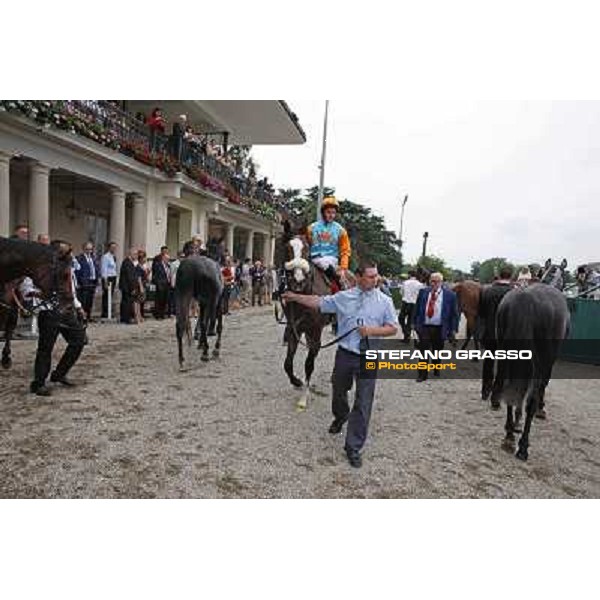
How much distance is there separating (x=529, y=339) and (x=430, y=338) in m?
2.16

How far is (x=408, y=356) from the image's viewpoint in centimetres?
478

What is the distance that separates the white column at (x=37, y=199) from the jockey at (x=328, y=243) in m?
7.77

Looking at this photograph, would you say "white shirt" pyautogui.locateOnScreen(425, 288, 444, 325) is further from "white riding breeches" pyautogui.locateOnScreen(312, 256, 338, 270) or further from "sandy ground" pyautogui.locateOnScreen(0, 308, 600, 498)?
"white riding breeches" pyautogui.locateOnScreen(312, 256, 338, 270)

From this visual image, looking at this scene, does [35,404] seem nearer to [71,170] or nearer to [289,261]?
[289,261]

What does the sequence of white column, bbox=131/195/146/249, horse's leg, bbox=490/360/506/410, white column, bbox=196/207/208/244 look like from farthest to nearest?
white column, bbox=196/207/208/244 < white column, bbox=131/195/146/249 < horse's leg, bbox=490/360/506/410

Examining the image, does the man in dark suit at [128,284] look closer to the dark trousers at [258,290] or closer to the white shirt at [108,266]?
the white shirt at [108,266]

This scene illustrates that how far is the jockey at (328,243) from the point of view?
5980 millimetres

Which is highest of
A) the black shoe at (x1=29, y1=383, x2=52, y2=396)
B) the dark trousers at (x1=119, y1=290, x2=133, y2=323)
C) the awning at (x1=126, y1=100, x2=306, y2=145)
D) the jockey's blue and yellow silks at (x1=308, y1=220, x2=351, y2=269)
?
the awning at (x1=126, y1=100, x2=306, y2=145)

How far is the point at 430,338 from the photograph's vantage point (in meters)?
6.97

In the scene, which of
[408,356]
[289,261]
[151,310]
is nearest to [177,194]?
[151,310]

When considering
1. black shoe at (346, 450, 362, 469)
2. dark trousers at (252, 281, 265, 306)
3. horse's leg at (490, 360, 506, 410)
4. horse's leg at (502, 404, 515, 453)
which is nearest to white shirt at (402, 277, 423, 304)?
horse's leg at (490, 360, 506, 410)

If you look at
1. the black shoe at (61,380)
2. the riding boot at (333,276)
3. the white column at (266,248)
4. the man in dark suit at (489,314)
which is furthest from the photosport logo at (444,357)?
the white column at (266,248)

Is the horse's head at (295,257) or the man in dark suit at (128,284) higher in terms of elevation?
the horse's head at (295,257)

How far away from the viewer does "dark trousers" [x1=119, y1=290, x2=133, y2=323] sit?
1155cm
